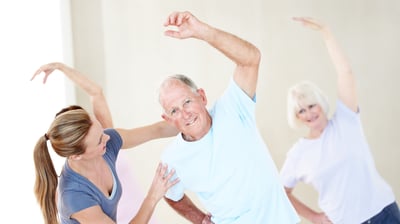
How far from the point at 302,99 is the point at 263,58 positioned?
31 centimetres

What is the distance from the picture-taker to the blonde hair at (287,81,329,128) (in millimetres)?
2781

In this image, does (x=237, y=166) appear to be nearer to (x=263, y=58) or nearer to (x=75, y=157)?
(x=75, y=157)

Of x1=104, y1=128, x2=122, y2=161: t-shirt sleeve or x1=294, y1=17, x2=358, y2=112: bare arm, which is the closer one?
x1=104, y1=128, x2=122, y2=161: t-shirt sleeve

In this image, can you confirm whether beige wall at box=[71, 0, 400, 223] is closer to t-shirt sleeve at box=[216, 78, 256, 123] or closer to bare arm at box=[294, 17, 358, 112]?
bare arm at box=[294, 17, 358, 112]

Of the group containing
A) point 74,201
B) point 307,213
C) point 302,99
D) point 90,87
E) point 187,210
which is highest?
point 90,87

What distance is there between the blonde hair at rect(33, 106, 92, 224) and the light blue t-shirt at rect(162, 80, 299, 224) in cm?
37

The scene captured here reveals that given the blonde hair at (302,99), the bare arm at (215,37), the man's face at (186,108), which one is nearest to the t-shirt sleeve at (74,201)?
the man's face at (186,108)

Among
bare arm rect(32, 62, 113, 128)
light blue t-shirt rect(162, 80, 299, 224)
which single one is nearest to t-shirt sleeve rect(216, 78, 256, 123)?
light blue t-shirt rect(162, 80, 299, 224)

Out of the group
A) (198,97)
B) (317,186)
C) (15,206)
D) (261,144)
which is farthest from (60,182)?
(317,186)

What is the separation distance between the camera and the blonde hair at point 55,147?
6.39 feet

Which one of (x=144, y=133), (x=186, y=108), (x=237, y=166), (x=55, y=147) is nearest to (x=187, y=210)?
(x=144, y=133)

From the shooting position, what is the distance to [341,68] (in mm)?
2684

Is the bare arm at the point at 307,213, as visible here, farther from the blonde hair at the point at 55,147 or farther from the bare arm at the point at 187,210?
the blonde hair at the point at 55,147

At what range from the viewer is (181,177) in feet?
7.18
